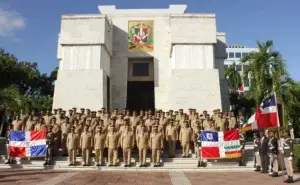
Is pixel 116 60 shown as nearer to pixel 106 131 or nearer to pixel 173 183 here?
pixel 106 131

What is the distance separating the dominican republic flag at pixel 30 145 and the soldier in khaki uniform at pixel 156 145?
421cm

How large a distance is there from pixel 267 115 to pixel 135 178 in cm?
482

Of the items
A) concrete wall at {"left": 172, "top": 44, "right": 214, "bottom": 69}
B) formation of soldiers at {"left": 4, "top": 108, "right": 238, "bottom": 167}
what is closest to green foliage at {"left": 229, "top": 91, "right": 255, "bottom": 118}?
concrete wall at {"left": 172, "top": 44, "right": 214, "bottom": 69}

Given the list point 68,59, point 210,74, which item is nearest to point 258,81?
point 210,74

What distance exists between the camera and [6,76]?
32.0m

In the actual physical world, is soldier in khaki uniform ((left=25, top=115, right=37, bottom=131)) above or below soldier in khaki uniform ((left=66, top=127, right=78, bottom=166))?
above

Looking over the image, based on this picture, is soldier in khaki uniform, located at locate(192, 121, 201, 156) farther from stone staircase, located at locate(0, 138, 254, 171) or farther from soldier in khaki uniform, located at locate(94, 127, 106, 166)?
soldier in khaki uniform, located at locate(94, 127, 106, 166)

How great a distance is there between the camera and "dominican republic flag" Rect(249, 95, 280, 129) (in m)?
10.4

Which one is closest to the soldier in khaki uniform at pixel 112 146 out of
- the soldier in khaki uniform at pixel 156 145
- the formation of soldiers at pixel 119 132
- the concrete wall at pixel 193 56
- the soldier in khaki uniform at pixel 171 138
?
the formation of soldiers at pixel 119 132

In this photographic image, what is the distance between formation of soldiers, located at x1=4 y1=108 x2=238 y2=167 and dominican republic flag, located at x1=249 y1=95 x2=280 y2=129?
83.2 inches

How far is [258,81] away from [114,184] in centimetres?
1494

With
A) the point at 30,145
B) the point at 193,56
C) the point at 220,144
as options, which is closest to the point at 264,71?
the point at 193,56

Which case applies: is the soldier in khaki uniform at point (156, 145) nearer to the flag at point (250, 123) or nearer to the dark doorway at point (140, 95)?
the flag at point (250, 123)

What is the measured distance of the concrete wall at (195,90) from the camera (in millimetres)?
17938
